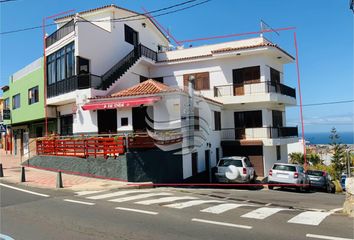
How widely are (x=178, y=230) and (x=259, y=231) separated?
1.84m

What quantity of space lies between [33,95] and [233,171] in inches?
735

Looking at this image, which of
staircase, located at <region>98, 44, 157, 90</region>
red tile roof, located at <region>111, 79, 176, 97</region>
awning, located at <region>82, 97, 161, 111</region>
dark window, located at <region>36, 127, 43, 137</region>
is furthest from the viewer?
dark window, located at <region>36, 127, 43, 137</region>

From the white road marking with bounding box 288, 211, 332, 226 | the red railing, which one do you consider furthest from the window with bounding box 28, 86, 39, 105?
the white road marking with bounding box 288, 211, 332, 226

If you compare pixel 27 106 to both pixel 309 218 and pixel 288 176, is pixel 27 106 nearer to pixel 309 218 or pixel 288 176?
pixel 288 176

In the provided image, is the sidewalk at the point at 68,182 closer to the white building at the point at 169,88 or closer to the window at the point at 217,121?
the white building at the point at 169,88

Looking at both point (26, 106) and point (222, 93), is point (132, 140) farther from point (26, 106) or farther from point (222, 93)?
point (26, 106)

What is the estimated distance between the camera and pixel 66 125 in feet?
82.0

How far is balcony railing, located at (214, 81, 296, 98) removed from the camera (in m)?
25.0

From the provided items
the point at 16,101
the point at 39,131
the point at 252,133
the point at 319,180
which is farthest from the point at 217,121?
Answer: the point at 16,101

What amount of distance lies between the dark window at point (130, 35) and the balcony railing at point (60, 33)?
607 centimetres

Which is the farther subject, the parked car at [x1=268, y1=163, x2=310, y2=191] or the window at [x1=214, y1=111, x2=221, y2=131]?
the window at [x1=214, y1=111, x2=221, y2=131]

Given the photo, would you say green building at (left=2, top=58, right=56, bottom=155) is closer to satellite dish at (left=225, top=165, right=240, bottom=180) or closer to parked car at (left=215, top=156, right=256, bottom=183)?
parked car at (left=215, top=156, right=256, bottom=183)

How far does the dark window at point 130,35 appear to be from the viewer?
28141 mm

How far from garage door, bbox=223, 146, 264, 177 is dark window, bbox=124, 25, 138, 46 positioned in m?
12.8
